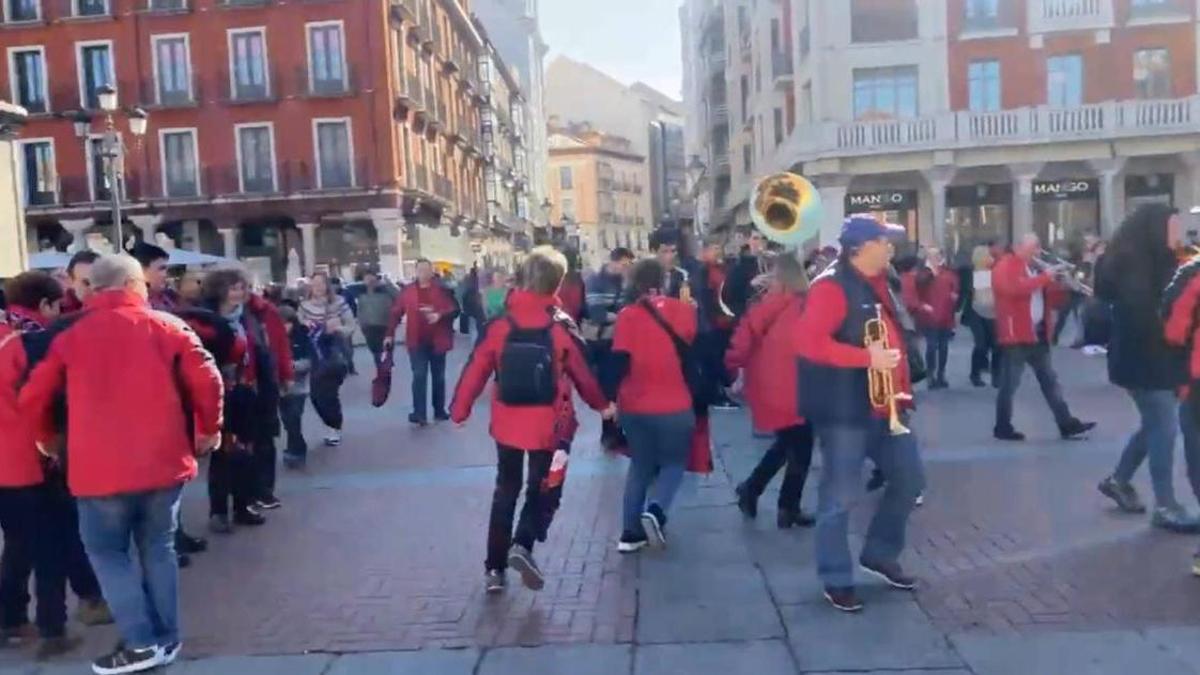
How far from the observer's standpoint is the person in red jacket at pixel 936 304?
1316cm

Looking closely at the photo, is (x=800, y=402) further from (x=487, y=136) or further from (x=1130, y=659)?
(x=487, y=136)

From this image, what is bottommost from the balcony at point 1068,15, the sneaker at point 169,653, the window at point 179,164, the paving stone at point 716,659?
the paving stone at point 716,659

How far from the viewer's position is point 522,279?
5.97 metres

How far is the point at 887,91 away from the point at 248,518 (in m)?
25.7

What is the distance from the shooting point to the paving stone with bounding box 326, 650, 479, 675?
4.98 m

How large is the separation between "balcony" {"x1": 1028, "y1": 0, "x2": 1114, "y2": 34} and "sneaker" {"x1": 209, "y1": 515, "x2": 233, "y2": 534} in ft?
90.0

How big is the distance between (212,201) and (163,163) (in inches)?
85.3

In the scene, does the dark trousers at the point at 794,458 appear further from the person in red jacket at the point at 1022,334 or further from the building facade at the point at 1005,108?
the building facade at the point at 1005,108

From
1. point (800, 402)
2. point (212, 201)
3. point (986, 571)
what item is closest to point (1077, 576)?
point (986, 571)

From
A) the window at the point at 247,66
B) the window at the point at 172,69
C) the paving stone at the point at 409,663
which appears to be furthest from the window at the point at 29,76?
the paving stone at the point at 409,663

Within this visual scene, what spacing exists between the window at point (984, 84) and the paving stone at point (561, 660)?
27748mm

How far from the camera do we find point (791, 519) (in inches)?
281

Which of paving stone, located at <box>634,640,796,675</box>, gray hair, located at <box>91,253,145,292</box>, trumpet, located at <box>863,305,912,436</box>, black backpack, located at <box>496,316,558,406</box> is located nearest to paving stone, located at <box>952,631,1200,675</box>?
paving stone, located at <box>634,640,796,675</box>

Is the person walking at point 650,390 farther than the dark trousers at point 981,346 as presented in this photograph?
No
